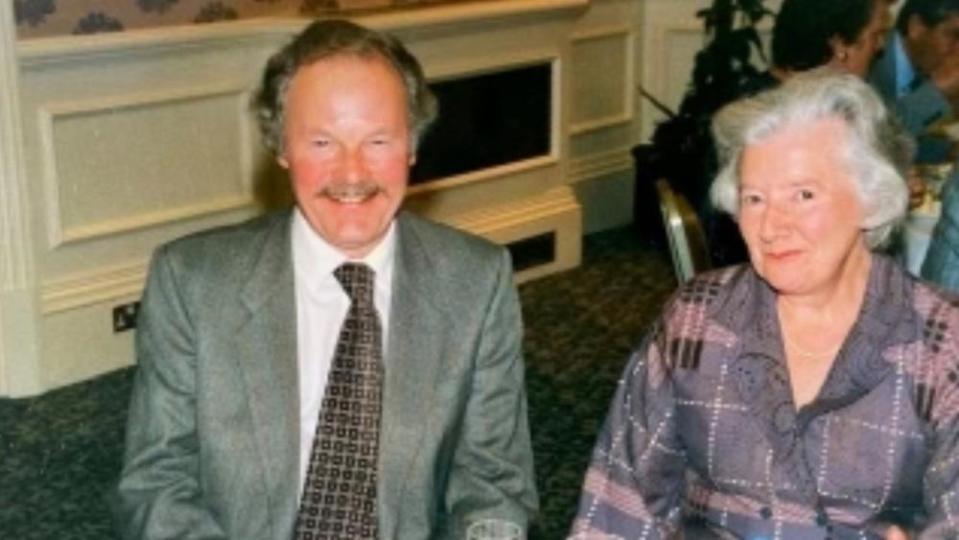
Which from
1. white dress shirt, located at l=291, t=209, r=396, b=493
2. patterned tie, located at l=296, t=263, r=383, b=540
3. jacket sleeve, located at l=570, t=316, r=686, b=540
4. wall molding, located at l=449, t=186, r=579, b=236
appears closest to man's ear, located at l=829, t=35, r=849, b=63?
wall molding, located at l=449, t=186, r=579, b=236

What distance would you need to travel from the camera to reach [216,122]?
5152mm

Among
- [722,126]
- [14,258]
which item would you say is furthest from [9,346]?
[722,126]

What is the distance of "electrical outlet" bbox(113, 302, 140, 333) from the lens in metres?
4.96

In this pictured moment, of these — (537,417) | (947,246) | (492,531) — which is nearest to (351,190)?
(492,531)

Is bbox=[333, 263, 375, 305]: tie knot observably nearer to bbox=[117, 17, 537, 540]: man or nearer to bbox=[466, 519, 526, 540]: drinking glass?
bbox=[117, 17, 537, 540]: man

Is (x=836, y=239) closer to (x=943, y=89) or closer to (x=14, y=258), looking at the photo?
(x=943, y=89)

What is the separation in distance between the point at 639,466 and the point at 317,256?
1.74ft

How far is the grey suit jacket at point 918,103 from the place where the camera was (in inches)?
161

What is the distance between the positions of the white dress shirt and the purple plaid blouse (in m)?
0.38

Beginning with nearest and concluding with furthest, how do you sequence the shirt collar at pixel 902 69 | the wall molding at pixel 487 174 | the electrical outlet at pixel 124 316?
the shirt collar at pixel 902 69 → the electrical outlet at pixel 124 316 → the wall molding at pixel 487 174

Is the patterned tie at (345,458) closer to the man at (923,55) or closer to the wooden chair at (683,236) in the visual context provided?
the wooden chair at (683,236)

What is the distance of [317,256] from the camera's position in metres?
2.10

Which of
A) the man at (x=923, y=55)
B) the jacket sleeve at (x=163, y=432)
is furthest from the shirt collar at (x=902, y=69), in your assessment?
the jacket sleeve at (x=163, y=432)

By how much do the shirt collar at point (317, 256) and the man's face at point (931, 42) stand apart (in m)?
2.83
